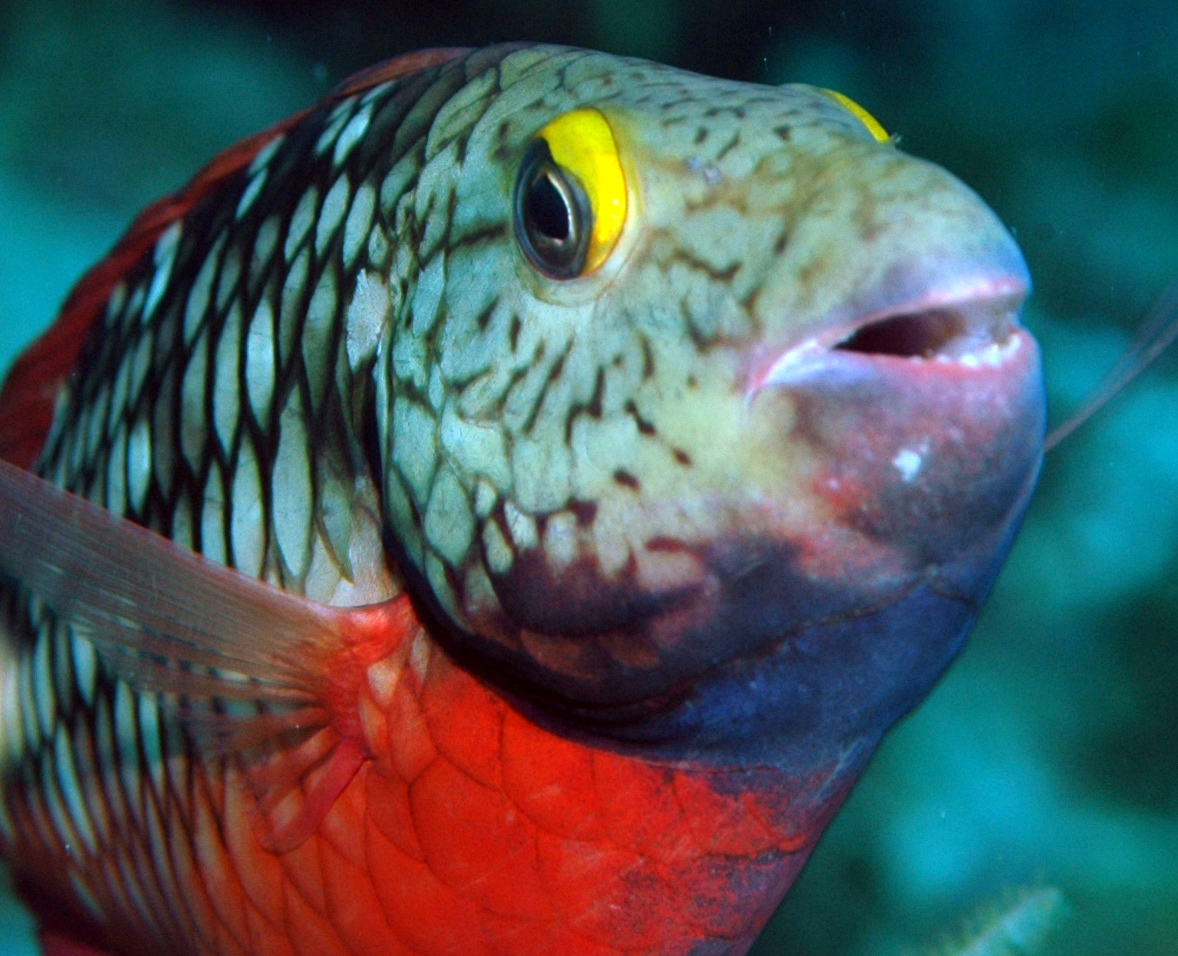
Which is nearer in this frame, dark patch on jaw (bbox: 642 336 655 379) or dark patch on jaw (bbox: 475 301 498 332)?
dark patch on jaw (bbox: 642 336 655 379)

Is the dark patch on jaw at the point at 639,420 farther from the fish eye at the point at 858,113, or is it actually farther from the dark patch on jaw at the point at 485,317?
the fish eye at the point at 858,113

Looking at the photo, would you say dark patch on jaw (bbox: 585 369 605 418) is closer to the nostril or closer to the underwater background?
the nostril

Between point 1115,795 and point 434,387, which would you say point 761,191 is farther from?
point 1115,795

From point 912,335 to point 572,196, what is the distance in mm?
392

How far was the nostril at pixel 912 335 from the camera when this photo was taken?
809mm

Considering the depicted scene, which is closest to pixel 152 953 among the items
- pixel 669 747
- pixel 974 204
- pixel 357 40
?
pixel 669 747

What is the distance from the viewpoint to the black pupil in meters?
0.99

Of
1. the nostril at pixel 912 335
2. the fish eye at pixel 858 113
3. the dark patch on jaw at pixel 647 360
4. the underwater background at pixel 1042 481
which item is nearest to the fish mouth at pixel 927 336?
the nostril at pixel 912 335

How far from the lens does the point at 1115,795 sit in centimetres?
350

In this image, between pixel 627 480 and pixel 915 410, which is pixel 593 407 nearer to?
pixel 627 480

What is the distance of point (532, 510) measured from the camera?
3.28 feet

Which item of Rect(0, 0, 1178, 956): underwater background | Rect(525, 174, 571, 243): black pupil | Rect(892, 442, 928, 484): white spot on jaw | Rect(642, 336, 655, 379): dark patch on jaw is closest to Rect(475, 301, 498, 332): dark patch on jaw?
Rect(525, 174, 571, 243): black pupil

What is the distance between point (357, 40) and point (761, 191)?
11.1 ft

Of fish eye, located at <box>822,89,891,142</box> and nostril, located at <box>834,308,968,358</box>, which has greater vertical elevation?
fish eye, located at <box>822,89,891,142</box>
